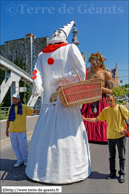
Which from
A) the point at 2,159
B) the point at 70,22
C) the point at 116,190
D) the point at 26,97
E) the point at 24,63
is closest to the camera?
the point at 116,190

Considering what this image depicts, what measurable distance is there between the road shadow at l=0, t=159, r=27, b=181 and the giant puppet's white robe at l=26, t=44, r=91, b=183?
401mm

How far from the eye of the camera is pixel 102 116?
11.2 ft

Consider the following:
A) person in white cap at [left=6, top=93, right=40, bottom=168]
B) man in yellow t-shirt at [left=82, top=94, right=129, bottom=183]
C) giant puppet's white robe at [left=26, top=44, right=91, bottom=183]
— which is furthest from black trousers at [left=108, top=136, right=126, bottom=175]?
person in white cap at [left=6, top=93, right=40, bottom=168]

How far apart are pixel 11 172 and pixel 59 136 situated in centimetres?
148

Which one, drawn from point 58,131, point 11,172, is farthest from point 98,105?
point 11,172

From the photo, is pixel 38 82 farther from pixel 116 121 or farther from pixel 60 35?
pixel 116 121

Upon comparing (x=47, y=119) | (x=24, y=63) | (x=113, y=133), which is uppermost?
(x=24, y=63)

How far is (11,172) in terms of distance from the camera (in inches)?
147

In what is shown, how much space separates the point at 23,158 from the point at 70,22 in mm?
3108

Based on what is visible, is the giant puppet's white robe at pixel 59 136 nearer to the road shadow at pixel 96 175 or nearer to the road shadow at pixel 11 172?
the road shadow at pixel 96 175

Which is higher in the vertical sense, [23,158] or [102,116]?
[102,116]

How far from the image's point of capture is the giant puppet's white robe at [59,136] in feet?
9.68

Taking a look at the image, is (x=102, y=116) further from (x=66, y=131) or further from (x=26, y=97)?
(x=26, y=97)

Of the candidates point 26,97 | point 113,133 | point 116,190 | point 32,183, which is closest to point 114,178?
point 116,190
